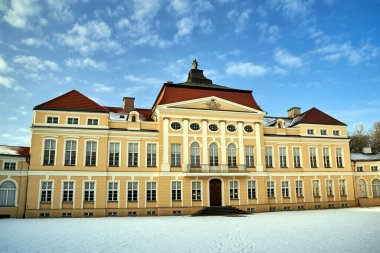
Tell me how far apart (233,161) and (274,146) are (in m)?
6.43

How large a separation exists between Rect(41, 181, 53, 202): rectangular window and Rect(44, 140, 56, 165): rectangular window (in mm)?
2051

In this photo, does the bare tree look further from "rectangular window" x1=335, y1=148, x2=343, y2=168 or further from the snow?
the snow

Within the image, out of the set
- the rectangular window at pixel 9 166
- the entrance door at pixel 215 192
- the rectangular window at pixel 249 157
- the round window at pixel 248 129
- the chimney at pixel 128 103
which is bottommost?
the entrance door at pixel 215 192

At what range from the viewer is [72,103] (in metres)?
33.9

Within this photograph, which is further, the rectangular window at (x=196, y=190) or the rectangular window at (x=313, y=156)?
the rectangular window at (x=313, y=156)

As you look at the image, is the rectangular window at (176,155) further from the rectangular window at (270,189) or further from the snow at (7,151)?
the snow at (7,151)

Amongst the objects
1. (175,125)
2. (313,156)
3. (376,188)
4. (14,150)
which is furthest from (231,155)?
(14,150)

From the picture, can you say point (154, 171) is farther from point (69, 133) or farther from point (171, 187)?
point (69, 133)

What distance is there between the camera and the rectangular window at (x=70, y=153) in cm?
3269

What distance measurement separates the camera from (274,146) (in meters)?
39.5

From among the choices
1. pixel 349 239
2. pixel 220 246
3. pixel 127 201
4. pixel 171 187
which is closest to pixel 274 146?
pixel 171 187

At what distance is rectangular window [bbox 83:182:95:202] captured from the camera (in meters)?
32.3

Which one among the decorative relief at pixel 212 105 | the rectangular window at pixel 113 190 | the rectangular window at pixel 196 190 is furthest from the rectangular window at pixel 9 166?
A: the decorative relief at pixel 212 105

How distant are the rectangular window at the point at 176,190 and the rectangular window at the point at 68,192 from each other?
10.6 m
